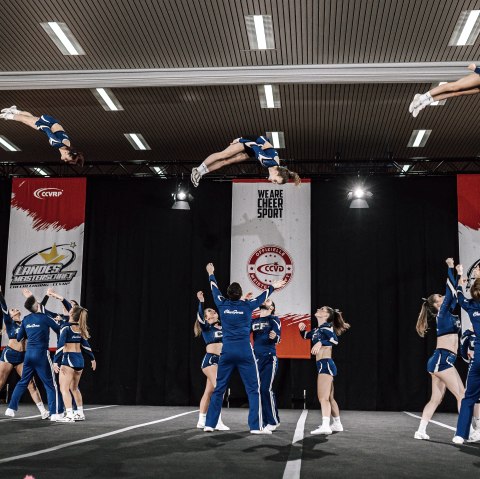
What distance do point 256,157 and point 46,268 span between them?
7.65 m

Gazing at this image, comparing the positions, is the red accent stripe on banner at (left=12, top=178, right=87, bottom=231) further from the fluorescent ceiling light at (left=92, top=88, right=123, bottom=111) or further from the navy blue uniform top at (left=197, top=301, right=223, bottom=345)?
the navy blue uniform top at (left=197, top=301, right=223, bottom=345)

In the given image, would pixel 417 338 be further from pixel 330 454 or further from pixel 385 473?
pixel 385 473

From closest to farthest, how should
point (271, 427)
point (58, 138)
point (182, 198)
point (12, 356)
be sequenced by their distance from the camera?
point (58, 138) < point (271, 427) < point (12, 356) < point (182, 198)

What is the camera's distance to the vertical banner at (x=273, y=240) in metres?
13.1

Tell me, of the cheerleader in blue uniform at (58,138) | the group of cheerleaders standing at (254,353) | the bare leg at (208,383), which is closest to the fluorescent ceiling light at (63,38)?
the cheerleader in blue uniform at (58,138)

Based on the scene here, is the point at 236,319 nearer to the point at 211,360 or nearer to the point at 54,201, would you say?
the point at 211,360

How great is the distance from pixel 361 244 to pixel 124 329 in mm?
5622

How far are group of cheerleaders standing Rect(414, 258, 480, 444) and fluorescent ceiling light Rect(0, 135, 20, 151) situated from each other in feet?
31.9

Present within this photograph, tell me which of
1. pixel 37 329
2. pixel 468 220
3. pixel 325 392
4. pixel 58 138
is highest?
pixel 468 220

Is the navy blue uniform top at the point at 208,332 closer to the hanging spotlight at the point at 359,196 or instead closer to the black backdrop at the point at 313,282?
the black backdrop at the point at 313,282

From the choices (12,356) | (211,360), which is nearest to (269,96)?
(211,360)

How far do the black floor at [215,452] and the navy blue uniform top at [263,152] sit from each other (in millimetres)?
3114

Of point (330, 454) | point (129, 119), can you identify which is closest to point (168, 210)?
point (129, 119)

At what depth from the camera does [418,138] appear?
1278cm
